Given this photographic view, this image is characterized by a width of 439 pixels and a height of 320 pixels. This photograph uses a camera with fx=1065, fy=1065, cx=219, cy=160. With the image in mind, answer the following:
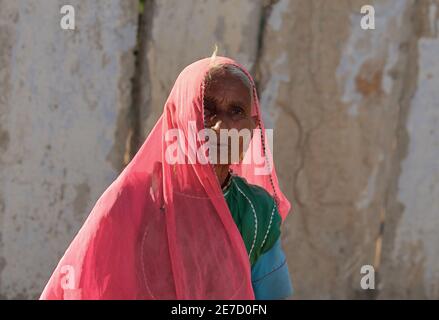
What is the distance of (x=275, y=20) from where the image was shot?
5.20 m

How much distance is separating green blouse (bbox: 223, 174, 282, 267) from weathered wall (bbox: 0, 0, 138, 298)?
77.3 inches

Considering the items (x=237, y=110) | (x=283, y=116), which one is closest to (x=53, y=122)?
(x=283, y=116)

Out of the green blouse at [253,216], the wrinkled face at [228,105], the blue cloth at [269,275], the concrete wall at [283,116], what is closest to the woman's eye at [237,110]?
the wrinkled face at [228,105]

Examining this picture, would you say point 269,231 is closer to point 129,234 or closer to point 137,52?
point 129,234

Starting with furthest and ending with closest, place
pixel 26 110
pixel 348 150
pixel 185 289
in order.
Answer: pixel 348 150 < pixel 26 110 < pixel 185 289

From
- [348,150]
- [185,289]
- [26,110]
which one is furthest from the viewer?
[348,150]

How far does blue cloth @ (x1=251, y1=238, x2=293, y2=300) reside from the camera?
10.5 feet

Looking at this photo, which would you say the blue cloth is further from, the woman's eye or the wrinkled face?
the woman's eye

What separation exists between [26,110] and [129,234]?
2.14m

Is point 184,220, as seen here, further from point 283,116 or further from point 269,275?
point 283,116

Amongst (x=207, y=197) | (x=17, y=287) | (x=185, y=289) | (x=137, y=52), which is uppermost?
(x=137, y=52)

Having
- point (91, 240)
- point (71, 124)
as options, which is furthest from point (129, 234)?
point (71, 124)

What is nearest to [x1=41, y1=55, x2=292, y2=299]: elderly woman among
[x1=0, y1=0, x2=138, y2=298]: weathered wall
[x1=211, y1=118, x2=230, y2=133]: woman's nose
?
[x1=211, y1=118, x2=230, y2=133]: woman's nose

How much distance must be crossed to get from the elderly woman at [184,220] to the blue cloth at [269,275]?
2 centimetres
